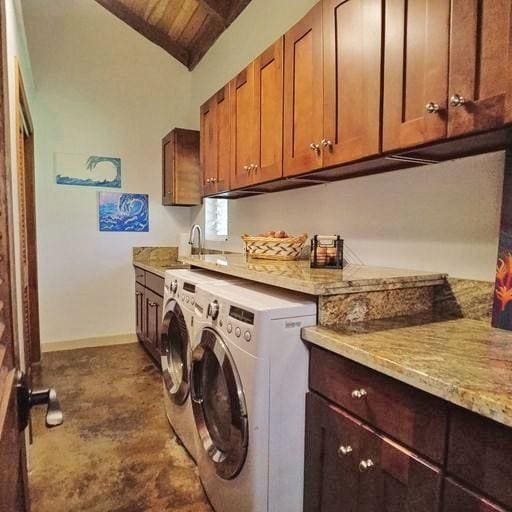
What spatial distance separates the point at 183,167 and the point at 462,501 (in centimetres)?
343

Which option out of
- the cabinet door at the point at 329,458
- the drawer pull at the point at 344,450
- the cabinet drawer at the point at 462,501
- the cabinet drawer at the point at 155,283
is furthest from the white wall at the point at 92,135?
the cabinet drawer at the point at 462,501

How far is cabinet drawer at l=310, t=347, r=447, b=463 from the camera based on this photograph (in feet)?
2.79

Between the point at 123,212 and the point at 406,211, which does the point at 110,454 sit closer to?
the point at 406,211

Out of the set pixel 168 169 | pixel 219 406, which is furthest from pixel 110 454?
pixel 168 169

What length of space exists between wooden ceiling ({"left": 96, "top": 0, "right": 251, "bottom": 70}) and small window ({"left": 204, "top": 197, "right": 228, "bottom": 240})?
1571 mm

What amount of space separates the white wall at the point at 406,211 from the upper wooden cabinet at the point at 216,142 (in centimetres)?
41

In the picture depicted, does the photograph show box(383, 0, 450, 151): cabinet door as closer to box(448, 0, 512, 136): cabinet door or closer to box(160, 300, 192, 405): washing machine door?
box(448, 0, 512, 136): cabinet door

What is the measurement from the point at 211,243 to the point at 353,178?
6.78 ft

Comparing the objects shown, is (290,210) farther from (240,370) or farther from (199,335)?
(240,370)

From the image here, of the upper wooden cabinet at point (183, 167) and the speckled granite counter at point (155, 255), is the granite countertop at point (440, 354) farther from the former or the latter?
the speckled granite counter at point (155, 255)

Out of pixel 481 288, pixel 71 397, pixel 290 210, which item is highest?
pixel 290 210

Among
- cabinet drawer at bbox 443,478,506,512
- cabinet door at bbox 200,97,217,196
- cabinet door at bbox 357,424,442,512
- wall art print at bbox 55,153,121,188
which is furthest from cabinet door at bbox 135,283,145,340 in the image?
cabinet drawer at bbox 443,478,506,512

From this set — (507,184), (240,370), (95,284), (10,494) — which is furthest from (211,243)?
(10,494)

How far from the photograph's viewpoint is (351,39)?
4.56ft
